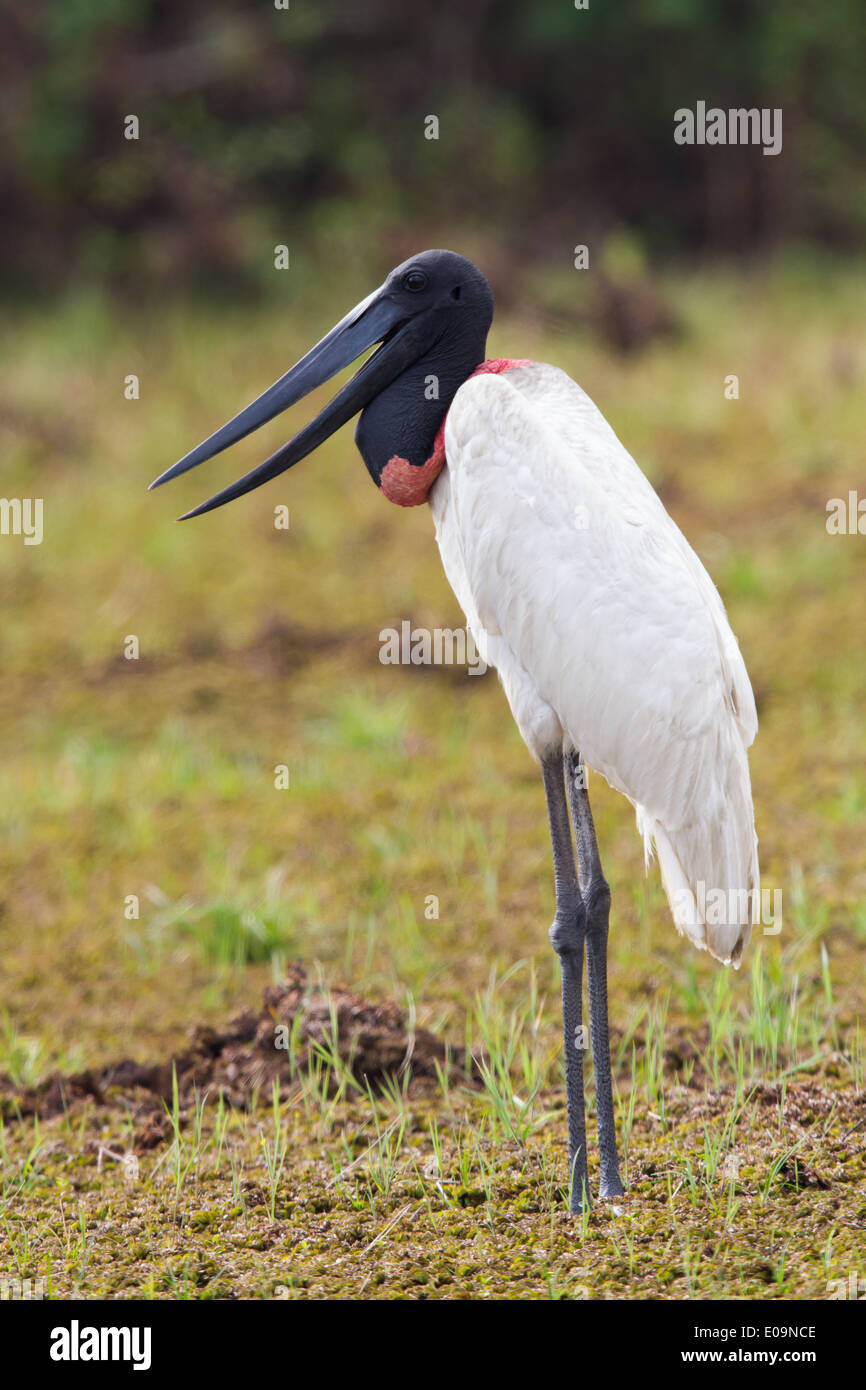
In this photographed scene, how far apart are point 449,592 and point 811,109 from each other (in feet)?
27.2

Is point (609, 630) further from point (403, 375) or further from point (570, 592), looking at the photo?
point (403, 375)

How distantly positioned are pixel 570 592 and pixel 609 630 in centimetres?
11

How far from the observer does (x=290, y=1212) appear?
11.0 ft

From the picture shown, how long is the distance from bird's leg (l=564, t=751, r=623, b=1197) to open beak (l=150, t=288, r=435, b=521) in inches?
34.8

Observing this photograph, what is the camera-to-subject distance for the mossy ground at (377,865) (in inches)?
127

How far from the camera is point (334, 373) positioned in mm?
3336

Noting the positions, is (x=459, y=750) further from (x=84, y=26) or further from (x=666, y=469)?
(x=84, y=26)

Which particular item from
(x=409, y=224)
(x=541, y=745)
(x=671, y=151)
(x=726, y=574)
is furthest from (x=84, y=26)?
(x=541, y=745)

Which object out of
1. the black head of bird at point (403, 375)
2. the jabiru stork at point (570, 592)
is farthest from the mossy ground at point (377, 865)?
the black head of bird at point (403, 375)

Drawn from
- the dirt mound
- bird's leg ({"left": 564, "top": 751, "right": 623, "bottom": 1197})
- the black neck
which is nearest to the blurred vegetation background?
the dirt mound

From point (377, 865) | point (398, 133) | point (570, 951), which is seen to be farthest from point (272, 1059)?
point (398, 133)

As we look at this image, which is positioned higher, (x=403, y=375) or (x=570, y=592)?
(x=403, y=375)

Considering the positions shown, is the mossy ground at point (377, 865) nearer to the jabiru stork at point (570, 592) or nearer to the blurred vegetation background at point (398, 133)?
the jabiru stork at point (570, 592)

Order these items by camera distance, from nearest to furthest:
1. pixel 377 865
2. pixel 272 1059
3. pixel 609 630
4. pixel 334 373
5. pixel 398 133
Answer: pixel 609 630 < pixel 334 373 < pixel 272 1059 < pixel 377 865 < pixel 398 133
